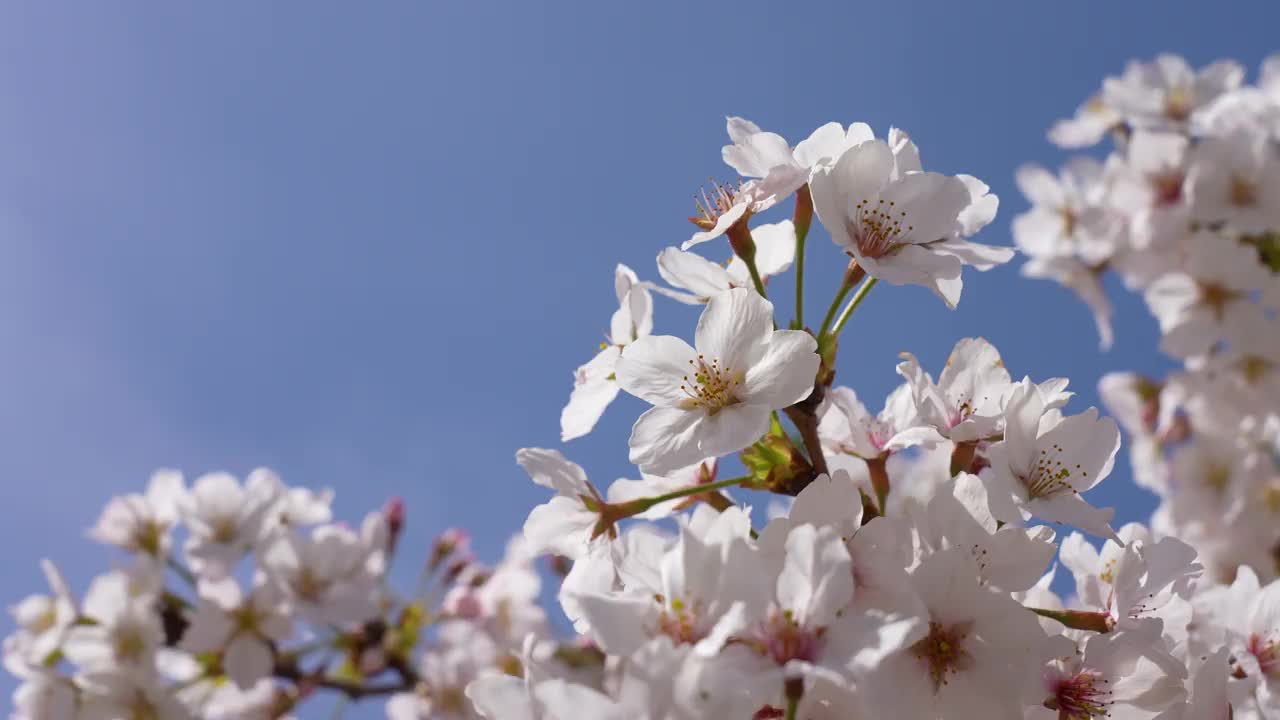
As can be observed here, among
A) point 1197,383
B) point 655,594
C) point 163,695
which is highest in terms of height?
point 1197,383

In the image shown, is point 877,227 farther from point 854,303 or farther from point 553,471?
point 553,471

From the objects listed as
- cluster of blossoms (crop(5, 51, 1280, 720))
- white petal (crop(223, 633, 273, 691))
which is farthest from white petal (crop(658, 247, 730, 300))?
white petal (crop(223, 633, 273, 691))

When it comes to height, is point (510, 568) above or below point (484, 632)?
above

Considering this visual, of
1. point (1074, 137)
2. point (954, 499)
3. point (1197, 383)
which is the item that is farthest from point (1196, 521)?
point (954, 499)

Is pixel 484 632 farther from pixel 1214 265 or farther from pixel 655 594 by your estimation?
pixel 1214 265

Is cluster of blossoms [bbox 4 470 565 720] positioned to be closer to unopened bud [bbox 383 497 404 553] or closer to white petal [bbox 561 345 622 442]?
unopened bud [bbox 383 497 404 553]

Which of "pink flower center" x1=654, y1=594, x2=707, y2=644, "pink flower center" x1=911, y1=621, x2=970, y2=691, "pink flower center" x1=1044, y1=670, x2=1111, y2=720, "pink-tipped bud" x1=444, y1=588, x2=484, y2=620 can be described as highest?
"pink-tipped bud" x1=444, y1=588, x2=484, y2=620
